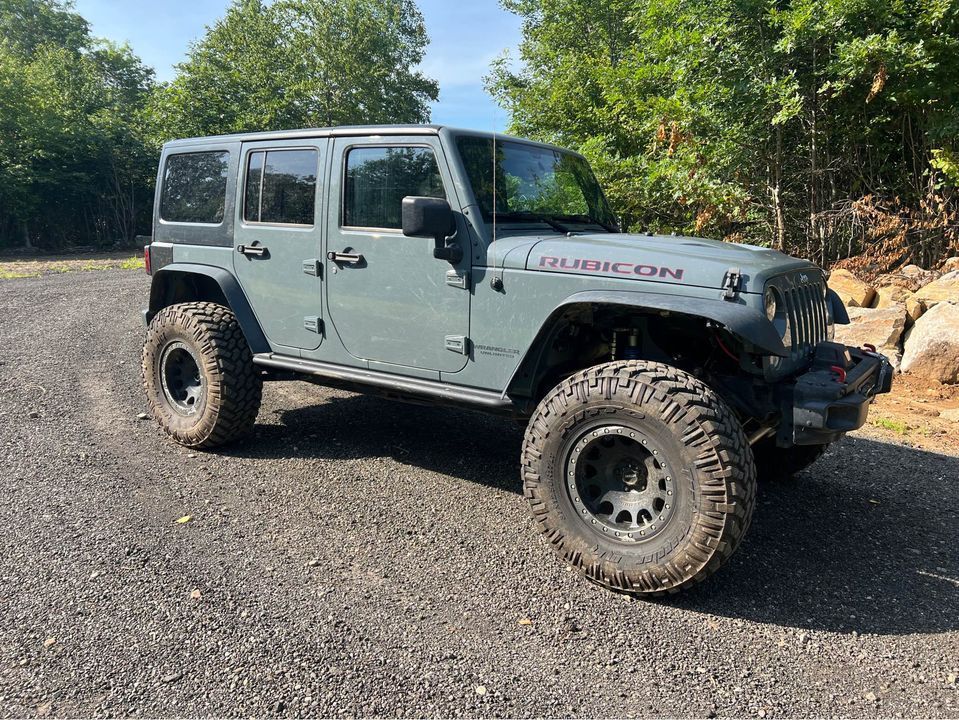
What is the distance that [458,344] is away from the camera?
3.62 m

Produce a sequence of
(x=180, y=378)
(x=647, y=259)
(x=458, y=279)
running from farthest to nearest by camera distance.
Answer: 1. (x=180, y=378)
2. (x=458, y=279)
3. (x=647, y=259)

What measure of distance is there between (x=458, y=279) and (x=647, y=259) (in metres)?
0.98

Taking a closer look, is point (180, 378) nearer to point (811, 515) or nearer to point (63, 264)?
point (811, 515)

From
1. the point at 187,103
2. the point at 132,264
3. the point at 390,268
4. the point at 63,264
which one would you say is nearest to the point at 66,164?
the point at 187,103

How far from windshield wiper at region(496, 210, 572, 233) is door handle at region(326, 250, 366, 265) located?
0.86 metres

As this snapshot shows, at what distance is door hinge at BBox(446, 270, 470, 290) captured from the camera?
3.53m

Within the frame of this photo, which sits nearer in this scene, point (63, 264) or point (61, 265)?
point (61, 265)

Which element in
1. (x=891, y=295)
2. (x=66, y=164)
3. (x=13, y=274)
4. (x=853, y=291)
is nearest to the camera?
(x=891, y=295)

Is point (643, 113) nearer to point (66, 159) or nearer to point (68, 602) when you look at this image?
point (68, 602)

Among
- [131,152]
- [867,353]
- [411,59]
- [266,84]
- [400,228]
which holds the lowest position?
[867,353]

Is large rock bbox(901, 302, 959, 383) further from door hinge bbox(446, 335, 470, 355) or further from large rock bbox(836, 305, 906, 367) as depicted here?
door hinge bbox(446, 335, 470, 355)

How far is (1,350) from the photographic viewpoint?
773cm

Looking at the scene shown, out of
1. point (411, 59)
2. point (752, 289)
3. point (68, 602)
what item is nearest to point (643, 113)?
point (752, 289)

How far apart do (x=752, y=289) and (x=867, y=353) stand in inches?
50.3
